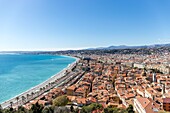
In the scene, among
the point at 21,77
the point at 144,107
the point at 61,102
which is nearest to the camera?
the point at 144,107

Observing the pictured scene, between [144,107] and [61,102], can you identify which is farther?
[61,102]

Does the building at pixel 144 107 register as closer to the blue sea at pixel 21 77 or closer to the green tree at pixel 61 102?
the green tree at pixel 61 102

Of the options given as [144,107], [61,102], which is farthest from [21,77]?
[144,107]

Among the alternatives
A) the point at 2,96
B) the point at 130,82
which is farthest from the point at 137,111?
the point at 2,96

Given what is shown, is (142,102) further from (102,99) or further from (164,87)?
(164,87)

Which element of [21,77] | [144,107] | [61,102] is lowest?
[21,77]

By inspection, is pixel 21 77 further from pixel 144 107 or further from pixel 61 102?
pixel 144 107

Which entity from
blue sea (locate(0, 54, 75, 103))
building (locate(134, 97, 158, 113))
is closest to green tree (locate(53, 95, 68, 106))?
building (locate(134, 97, 158, 113))

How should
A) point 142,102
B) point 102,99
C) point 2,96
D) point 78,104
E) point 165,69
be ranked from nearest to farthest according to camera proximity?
point 142,102 → point 78,104 → point 102,99 → point 2,96 → point 165,69

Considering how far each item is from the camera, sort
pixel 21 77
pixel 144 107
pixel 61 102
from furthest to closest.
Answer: pixel 21 77 < pixel 61 102 < pixel 144 107

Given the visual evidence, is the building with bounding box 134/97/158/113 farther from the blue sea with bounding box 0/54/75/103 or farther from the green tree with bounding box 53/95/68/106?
the blue sea with bounding box 0/54/75/103

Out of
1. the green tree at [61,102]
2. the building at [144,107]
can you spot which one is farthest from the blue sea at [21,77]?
the building at [144,107]
